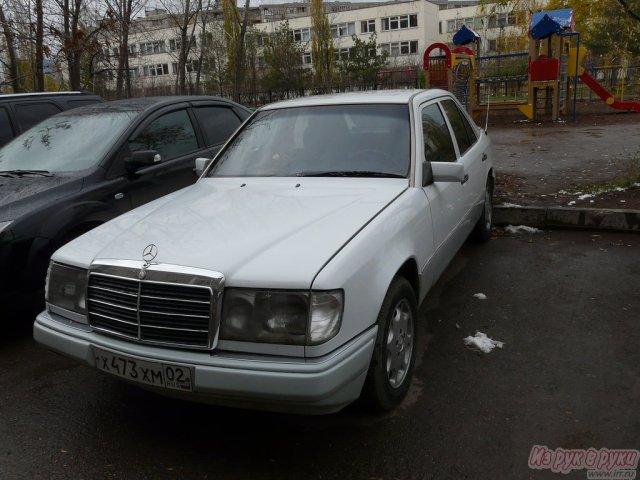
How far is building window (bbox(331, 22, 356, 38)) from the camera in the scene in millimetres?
65062

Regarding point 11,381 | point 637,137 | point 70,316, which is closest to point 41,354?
point 11,381

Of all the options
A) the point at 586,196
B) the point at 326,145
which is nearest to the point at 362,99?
the point at 326,145

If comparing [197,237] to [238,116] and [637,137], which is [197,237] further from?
[637,137]

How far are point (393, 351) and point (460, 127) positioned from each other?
9.23ft

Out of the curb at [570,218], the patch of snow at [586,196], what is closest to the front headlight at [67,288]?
the curb at [570,218]

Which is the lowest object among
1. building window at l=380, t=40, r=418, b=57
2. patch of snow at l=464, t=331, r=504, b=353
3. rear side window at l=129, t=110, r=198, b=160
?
patch of snow at l=464, t=331, r=504, b=353

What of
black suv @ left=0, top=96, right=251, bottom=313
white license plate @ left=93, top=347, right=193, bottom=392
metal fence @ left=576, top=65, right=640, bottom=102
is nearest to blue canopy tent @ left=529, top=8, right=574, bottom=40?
metal fence @ left=576, top=65, right=640, bottom=102

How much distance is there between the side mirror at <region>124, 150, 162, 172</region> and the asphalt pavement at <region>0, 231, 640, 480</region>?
1.67 metres

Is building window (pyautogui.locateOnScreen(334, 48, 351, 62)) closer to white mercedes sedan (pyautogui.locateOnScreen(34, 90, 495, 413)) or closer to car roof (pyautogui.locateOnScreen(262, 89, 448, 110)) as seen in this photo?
car roof (pyautogui.locateOnScreen(262, 89, 448, 110))

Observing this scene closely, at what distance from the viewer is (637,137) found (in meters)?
12.5

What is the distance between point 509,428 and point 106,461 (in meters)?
2.03

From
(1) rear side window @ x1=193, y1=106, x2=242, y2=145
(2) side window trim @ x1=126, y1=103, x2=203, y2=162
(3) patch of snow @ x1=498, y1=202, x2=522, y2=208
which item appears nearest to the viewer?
(2) side window trim @ x1=126, y1=103, x2=203, y2=162

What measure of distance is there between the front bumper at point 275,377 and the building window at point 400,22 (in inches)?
2538

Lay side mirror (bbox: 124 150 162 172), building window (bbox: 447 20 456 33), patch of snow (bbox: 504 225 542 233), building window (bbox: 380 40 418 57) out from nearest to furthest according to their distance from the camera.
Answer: side mirror (bbox: 124 150 162 172)
patch of snow (bbox: 504 225 542 233)
building window (bbox: 380 40 418 57)
building window (bbox: 447 20 456 33)
